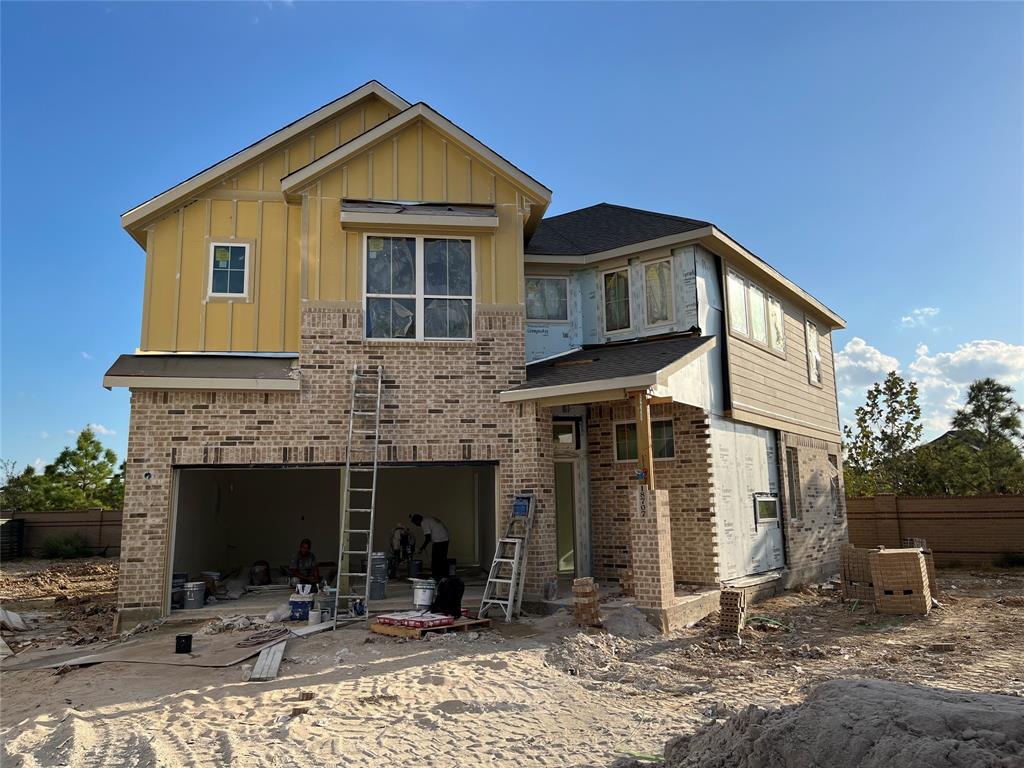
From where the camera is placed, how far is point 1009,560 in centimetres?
1873

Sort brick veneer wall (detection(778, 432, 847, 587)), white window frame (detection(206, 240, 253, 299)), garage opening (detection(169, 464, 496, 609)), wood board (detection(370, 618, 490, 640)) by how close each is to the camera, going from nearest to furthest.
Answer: wood board (detection(370, 618, 490, 640)) → white window frame (detection(206, 240, 253, 299)) → brick veneer wall (detection(778, 432, 847, 587)) → garage opening (detection(169, 464, 496, 609))

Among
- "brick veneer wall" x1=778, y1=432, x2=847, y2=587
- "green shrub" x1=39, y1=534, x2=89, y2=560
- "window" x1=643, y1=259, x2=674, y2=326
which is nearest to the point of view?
"window" x1=643, y1=259, x2=674, y2=326

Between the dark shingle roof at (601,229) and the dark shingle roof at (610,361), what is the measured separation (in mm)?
1879

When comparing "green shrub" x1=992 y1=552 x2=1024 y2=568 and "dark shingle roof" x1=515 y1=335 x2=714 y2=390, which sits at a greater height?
"dark shingle roof" x1=515 y1=335 x2=714 y2=390

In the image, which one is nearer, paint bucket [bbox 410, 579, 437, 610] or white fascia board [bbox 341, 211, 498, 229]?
paint bucket [bbox 410, 579, 437, 610]

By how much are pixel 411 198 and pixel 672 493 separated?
673 centimetres

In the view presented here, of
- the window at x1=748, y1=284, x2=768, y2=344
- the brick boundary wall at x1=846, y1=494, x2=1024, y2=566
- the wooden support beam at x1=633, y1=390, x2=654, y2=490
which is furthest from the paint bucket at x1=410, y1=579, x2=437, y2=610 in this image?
the brick boundary wall at x1=846, y1=494, x2=1024, y2=566

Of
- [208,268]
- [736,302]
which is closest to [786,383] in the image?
[736,302]

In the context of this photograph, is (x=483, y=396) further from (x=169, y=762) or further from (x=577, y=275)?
(x=169, y=762)

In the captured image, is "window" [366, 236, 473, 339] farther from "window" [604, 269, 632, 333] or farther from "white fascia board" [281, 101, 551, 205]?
"window" [604, 269, 632, 333]

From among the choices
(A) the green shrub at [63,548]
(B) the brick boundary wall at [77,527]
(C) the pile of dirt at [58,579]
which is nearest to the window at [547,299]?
(C) the pile of dirt at [58,579]

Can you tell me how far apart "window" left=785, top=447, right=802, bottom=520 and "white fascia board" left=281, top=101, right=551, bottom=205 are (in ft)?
25.2

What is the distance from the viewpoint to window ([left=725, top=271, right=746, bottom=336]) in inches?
535

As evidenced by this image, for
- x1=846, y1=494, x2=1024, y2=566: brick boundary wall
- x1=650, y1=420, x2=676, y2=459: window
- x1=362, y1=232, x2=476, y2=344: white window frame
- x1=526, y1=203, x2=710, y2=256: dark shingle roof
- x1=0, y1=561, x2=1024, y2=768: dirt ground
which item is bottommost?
x1=0, y1=561, x2=1024, y2=768: dirt ground
